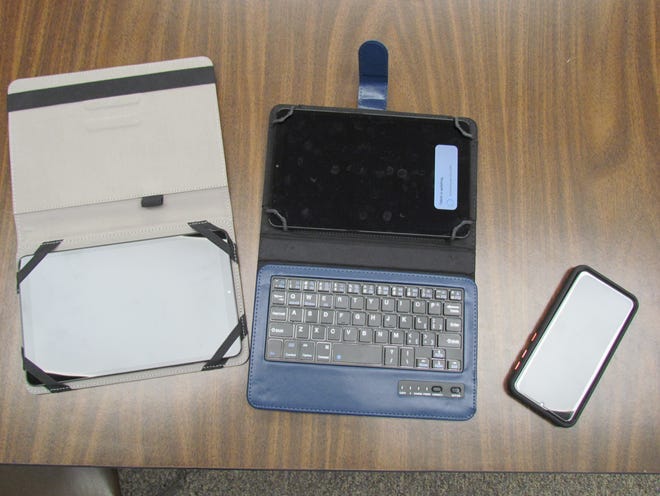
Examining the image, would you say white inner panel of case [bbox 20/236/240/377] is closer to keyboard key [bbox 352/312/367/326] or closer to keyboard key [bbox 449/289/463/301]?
keyboard key [bbox 352/312/367/326]

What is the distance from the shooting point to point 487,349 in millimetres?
631

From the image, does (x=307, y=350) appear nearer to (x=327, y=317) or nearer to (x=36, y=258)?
(x=327, y=317)

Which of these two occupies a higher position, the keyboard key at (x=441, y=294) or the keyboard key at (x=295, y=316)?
the keyboard key at (x=441, y=294)

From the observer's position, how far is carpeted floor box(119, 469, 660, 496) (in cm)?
107

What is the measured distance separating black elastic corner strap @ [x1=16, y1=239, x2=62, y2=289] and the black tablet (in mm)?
285

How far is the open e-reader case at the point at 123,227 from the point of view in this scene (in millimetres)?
605

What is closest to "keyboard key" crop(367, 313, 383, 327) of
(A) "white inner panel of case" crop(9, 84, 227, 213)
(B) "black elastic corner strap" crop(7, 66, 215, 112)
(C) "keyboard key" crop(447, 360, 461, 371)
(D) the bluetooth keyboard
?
(D) the bluetooth keyboard

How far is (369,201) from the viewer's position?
640 millimetres

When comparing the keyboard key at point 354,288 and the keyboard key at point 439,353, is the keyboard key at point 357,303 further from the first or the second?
the keyboard key at point 439,353

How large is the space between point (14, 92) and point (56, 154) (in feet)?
0.36

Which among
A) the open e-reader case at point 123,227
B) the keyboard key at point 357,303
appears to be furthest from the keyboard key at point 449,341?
the open e-reader case at point 123,227

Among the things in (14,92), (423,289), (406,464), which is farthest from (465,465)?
(14,92)

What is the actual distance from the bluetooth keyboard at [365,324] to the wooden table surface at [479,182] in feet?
0.16

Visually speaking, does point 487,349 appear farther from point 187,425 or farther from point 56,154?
point 56,154
